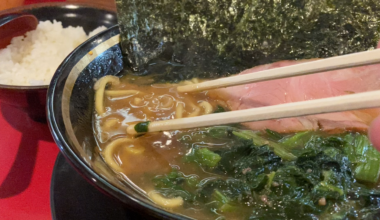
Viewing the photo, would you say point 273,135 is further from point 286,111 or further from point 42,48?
point 42,48

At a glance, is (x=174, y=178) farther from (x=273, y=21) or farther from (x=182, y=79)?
(x=273, y=21)

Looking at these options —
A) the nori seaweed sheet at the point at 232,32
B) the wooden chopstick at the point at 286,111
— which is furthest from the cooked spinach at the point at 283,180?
the nori seaweed sheet at the point at 232,32

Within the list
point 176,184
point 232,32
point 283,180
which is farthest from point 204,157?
point 232,32

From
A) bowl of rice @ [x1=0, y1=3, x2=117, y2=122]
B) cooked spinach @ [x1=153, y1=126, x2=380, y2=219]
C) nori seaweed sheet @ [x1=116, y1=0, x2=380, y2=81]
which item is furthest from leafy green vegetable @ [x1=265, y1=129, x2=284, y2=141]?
bowl of rice @ [x1=0, y1=3, x2=117, y2=122]

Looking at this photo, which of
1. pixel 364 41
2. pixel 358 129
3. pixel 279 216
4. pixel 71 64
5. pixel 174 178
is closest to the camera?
pixel 279 216

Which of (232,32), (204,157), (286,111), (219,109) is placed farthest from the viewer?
(232,32)

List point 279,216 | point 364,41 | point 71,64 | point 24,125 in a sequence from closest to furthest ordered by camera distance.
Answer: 1. point 279,216
2. point 71,64
3. point 24,125
4. point 364,41

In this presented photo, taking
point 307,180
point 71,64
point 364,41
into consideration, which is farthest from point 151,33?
point 364,41
